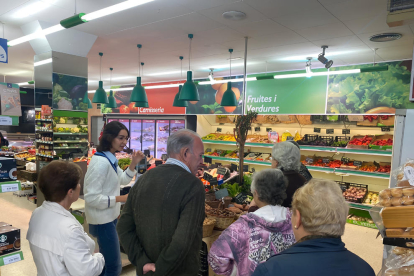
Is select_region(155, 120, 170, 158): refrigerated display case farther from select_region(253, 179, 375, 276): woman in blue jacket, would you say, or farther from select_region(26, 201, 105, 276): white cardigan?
select_region(253, 179, 375, 276): woman in blue jacket

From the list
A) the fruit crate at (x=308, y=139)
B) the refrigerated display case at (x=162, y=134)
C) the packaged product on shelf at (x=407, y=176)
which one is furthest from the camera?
the refrigerated display case at (x=162, y=134)

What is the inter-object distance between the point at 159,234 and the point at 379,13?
4.12m

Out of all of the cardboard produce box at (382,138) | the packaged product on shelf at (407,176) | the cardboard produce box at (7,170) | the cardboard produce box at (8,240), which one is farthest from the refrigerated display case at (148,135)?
the packaged product on shelf at (407,176)

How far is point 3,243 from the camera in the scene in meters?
1.70

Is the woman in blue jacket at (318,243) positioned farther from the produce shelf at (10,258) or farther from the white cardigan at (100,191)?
the white cardigan at (100,191)

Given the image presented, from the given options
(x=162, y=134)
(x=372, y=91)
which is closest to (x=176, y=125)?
(x=162, y=134)

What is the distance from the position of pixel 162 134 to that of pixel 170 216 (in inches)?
361

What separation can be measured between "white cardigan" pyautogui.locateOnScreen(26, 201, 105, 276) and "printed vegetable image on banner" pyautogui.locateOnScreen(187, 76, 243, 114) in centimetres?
703

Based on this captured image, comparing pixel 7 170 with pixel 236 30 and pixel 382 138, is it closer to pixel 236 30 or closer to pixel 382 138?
pixel 236 30

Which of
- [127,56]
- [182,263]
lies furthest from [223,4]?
[127,56]

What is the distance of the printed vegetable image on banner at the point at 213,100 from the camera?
27.3 ft

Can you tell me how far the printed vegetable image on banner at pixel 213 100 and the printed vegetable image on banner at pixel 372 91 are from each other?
2606 mm

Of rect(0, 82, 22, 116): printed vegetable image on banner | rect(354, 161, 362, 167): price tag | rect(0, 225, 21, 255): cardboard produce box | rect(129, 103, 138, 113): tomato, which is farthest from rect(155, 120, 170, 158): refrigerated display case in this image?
rect(0, 225, 21, 255): cardboard produce box

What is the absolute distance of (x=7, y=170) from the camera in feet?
6.01
